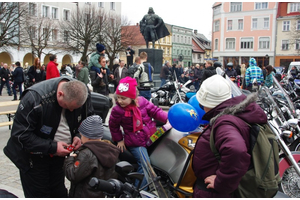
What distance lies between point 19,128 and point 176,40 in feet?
263

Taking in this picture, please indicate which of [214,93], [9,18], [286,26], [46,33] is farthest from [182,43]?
[214,93]

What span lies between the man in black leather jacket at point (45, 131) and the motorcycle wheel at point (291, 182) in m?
2.41

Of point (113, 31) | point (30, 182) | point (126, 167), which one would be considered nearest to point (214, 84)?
point (126, 167)

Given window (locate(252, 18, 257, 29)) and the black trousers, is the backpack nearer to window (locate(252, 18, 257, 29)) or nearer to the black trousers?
the black trousers

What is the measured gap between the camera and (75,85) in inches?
102

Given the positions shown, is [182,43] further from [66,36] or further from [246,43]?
[66,36]

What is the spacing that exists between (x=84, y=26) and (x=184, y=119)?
41054mm

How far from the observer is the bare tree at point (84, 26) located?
1617 inches

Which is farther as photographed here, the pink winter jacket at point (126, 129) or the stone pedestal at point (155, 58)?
the stone pedestal at point (155, 58)

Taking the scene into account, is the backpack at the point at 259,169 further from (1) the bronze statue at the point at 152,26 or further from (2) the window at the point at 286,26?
(2) the window at the point at 286,26

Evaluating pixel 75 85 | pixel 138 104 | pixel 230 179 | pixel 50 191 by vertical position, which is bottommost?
pixel 50 191

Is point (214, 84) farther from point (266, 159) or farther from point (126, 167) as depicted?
point (126, 167)

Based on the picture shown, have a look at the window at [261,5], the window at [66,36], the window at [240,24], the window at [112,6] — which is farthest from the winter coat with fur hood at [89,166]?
the window at [261,5]

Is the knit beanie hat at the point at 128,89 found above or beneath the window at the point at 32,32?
beneath
